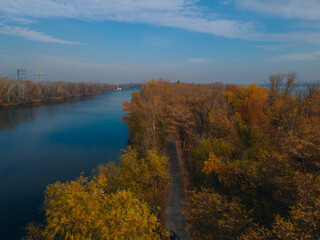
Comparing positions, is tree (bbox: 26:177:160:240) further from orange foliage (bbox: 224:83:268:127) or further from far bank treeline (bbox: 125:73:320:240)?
orange foliage (bbox: 224:83:268:127)

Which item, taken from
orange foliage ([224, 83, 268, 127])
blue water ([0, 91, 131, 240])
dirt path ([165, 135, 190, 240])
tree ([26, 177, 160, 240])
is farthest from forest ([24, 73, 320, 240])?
blue water ([0, 91, 131, 240])

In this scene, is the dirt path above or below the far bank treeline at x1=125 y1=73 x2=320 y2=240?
below

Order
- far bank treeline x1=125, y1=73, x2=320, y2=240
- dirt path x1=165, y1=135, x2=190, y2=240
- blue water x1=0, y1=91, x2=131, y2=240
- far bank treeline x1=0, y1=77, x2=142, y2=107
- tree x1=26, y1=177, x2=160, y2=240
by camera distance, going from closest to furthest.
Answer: tree x1=26, y1=177, x2=160, y2=240, far bank treeline x1=125, y1=73, x2=320, y2=240, dirt path x1=165, y1=135, x2=190, y2=240, blue water x1=0, y1=91, x2=131, y2=240, far bank treeline x1=0, y1=77, x2=142, y2=107

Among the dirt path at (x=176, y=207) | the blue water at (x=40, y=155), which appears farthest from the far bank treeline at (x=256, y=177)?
the blue water at (x=40, y=155)

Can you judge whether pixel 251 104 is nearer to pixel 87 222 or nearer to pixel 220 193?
pixel 220 193

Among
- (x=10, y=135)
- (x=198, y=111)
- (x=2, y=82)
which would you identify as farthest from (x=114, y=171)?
(x=2, y=82)

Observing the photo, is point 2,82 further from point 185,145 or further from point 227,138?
point 227,138

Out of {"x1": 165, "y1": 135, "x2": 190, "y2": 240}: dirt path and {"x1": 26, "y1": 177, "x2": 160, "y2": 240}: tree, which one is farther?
{"x1": 165, "y1": 135, "x2": 190, "y2": 240}: dirt path

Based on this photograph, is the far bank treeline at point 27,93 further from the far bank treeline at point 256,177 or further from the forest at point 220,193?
the forest at point 220,193

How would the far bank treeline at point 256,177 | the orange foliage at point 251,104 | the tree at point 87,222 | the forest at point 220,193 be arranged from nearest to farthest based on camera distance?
the tree at point 87,222
the forest at point 220,193
the far bank treeline at point 256,177
the orange foliage at point 251,104
